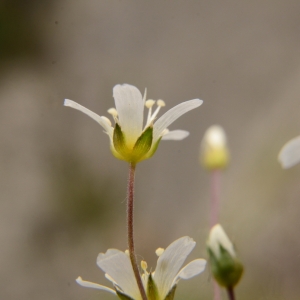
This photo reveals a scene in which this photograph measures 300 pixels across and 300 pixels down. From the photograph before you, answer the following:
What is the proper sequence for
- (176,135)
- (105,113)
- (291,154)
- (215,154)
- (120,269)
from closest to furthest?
1. (291,154)
2. (120,269)
3. (176,135)
4. (215,154)
5. (105,113)

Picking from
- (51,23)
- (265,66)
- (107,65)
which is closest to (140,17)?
(107,65)

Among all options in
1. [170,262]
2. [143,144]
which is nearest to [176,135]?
[143,144]

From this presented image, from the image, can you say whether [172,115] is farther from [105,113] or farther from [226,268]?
[105,113]

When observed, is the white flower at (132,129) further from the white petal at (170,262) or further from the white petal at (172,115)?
the white petal at (170,262)

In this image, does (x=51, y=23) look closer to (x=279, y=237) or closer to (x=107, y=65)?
(x=107, y=65)

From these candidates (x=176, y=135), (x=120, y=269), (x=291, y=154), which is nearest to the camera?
(x=291, y=154)

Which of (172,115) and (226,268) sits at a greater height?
(172,115)

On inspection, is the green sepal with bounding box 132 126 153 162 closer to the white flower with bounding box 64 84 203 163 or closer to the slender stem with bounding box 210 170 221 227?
the white flower with bounding box 64 84 203 163

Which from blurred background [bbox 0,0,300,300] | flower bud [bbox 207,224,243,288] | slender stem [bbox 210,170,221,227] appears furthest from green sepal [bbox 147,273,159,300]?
blurred background [bbox 0,0,300,300]

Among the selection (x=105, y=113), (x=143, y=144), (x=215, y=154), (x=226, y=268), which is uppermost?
(x=105, y=113)
